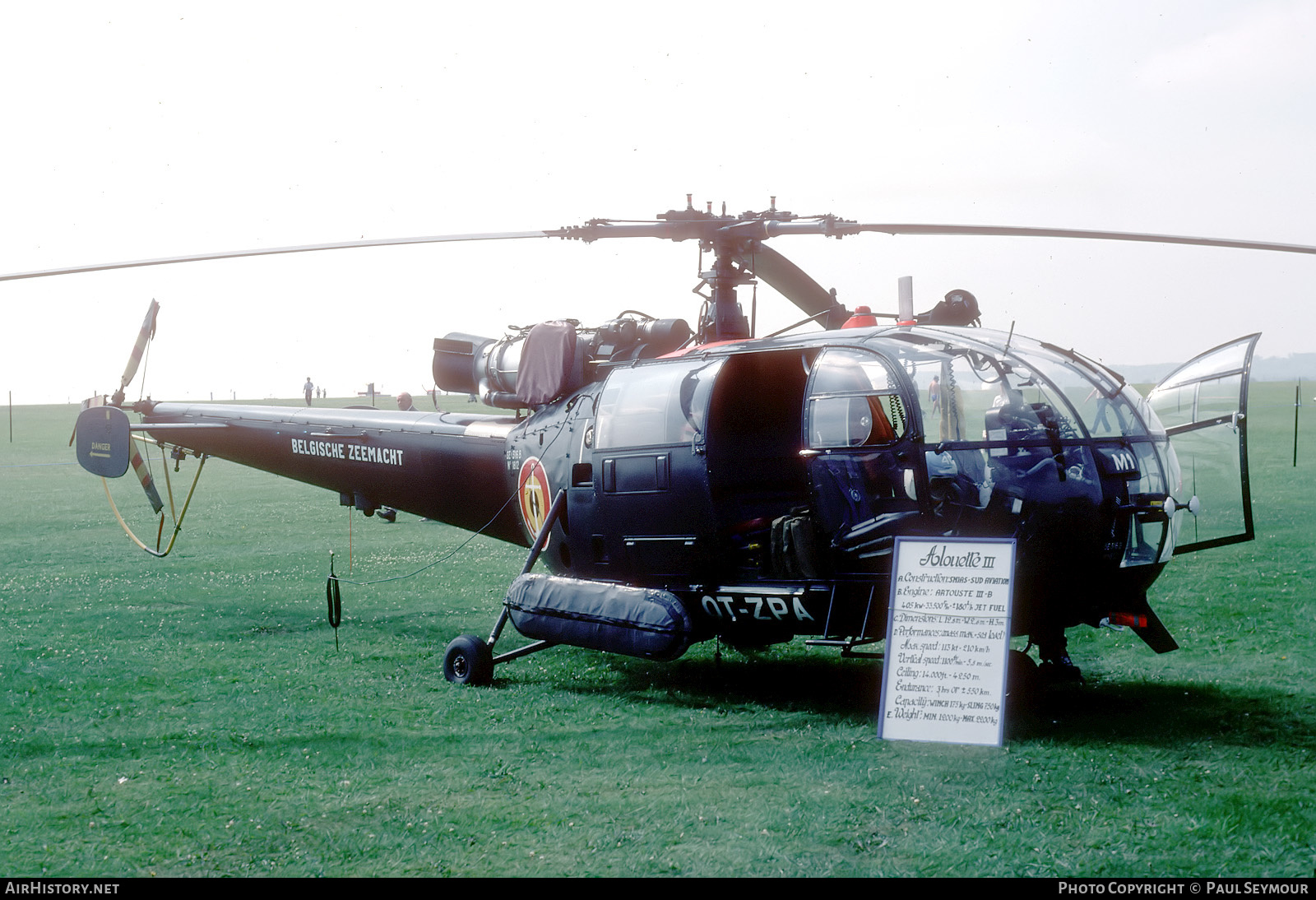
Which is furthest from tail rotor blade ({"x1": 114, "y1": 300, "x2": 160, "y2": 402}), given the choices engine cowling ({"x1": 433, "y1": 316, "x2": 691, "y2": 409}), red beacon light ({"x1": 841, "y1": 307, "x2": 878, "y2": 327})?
red beacon light ({"x1": 841, "y1": 307, "x2": 878, "y2": 327})

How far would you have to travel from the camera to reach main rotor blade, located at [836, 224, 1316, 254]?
230 inches

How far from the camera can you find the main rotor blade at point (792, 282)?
7320 millimetres

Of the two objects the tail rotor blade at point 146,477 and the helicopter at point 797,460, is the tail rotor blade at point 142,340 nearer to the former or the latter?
the tail rotor blade at point 146,477

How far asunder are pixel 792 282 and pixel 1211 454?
2.94 meters

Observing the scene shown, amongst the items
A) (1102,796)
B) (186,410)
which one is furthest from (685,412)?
(186,410)

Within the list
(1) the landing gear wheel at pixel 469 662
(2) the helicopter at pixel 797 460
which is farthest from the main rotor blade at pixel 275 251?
(1) the landing gear wheel at pixel 469 662

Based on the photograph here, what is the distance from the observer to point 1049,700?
21.8 ft

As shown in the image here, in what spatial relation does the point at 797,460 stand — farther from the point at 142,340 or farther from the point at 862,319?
the point at 142,340

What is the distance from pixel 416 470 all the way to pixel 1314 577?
9.08 meters

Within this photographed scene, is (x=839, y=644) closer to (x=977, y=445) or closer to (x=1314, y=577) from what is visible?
(x=977, y=445)

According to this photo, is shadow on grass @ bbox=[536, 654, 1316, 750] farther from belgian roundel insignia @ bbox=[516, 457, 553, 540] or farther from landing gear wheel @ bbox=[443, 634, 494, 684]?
belgian roundel insignia @ bbox=[516, 457, 553, 540]

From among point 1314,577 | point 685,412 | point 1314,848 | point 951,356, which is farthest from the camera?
point 1314,577

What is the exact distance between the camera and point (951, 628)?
556 centimetres

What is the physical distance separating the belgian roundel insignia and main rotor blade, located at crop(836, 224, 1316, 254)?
2.83m
